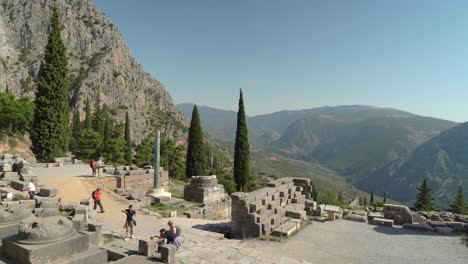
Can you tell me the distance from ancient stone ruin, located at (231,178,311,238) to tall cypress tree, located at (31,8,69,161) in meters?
23.5

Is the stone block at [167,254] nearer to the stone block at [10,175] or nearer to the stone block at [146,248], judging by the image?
the stone block at [146,248]

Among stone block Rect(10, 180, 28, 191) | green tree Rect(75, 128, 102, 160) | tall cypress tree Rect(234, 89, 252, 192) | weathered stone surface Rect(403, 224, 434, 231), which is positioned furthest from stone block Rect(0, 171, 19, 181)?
tall cypress tree Rect(234, 89, 252, 192)

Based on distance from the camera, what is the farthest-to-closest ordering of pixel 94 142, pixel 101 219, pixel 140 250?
pixel 94 142
pixel 101 219
pixel 140 250

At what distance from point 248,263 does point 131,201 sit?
11518 millimetres

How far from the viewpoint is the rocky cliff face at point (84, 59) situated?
9762 centimetres

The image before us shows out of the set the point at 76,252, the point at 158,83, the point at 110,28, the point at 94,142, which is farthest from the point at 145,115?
the point at 76,252

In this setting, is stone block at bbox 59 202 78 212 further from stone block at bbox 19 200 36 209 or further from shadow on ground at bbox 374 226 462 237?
shadow on ground at bbox 374 226 462 237

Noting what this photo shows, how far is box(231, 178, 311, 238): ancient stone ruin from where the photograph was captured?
14.7 m

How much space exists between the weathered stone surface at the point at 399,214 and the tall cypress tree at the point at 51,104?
99.8 ft

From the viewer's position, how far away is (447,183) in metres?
188

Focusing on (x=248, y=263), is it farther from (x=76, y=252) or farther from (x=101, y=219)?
(x=101, y=219)

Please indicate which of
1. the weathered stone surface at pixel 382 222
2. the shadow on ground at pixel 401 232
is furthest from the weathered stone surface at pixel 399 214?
the shadow on ground at pixel 401 232

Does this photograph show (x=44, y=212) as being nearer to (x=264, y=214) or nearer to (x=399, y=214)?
(x=264, y=214)

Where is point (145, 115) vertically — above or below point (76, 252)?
above
